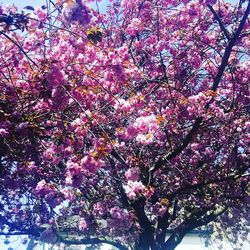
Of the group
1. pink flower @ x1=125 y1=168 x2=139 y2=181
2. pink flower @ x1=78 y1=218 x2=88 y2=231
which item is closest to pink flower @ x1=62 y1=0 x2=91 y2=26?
pink flower @ x1=125 y1=168 x2=139 y2=181

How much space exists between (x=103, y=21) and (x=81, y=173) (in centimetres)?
694

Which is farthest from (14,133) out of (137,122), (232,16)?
(232,16)

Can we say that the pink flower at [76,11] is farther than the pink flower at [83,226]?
No

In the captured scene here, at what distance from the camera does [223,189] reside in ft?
32.4

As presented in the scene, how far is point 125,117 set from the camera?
732 centimetres

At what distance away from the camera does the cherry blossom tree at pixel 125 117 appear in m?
5.71

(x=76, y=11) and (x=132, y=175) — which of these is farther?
(x=132, y=175)

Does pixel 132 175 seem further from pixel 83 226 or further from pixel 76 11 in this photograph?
pixel 83 226

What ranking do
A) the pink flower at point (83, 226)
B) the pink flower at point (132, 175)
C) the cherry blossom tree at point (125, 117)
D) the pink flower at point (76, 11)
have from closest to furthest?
the pink flower at point (76, 11)
the cherry blossom tree at point (125, 117)
the pink flower at point (132, 175)
the pink flower at point (83, 226)

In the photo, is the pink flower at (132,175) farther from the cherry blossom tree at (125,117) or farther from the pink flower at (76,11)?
the pink flower at (76,11)

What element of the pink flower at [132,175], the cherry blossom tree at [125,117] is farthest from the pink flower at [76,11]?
the pink flower at [132,175]

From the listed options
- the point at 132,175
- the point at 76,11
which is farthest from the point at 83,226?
the point at 76,11

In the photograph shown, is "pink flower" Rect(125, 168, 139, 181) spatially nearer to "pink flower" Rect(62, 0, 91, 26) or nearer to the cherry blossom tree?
the cherry blossom tree

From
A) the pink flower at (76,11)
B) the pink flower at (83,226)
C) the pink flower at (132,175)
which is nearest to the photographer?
the pink flower at (76,11)
